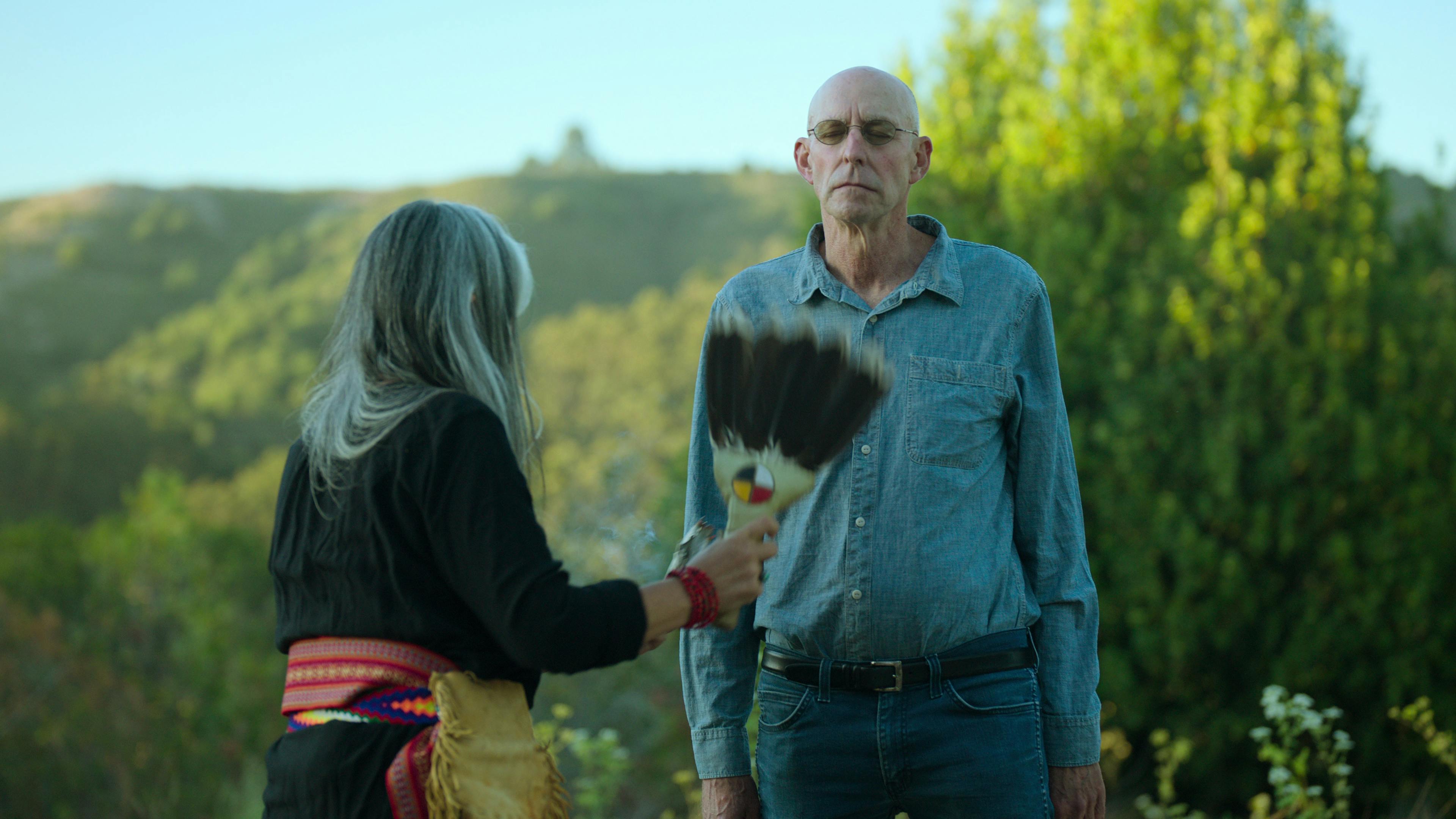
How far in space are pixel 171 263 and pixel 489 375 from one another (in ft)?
94.8

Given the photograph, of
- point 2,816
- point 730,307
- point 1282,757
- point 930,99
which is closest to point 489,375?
point 730,307

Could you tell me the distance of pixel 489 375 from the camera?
1.76 m

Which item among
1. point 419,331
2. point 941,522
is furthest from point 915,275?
point 419,331

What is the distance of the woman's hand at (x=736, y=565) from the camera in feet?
5.79

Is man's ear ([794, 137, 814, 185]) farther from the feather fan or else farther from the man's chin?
the feather fan

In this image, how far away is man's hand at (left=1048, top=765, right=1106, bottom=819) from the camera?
2201mm

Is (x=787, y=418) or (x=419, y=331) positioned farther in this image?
(x=787, y=418)

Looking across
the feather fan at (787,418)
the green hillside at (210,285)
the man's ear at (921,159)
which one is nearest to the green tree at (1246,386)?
the man's ear at (921,159)

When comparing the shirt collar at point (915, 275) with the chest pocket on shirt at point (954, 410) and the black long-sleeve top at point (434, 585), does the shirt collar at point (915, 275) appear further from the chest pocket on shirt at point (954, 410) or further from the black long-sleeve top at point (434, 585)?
the black long-sleeve top at point (434, 585)

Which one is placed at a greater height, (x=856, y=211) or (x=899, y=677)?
(x=856, y=211)

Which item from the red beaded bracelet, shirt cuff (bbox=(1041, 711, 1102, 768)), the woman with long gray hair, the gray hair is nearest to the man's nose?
the gray hair

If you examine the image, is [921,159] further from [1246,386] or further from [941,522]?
[1246,386]

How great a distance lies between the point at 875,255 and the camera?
8.03 ft

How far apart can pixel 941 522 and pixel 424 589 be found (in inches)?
43.0
